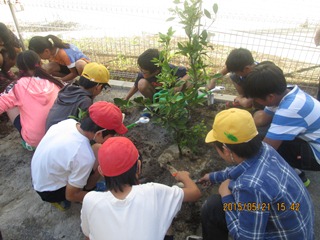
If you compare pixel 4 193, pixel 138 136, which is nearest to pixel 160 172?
pixel 138 136

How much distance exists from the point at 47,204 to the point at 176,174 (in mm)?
1274

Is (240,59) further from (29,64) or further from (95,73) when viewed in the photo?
(29,64)

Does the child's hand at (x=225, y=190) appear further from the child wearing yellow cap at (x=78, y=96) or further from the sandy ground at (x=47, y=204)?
the child wearing yellow cap at (x=78, y=96)

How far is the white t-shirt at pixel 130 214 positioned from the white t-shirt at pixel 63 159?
0.49 meters

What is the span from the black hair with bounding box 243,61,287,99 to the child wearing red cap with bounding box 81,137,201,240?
3.52ft

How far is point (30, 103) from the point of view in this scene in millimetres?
2643

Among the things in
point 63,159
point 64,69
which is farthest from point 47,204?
point 64,69

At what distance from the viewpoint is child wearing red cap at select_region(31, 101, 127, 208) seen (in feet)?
6.18

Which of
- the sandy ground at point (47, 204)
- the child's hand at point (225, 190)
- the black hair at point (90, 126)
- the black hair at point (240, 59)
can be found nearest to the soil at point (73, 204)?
the sandy ground at point (47, 204)

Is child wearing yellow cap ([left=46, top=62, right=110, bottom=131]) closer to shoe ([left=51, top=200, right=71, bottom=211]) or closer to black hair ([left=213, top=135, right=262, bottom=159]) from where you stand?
shoe ([left=51, top=200, right=71, bottom=211])

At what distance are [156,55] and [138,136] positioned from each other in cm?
94

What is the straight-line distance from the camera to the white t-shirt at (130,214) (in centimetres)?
133

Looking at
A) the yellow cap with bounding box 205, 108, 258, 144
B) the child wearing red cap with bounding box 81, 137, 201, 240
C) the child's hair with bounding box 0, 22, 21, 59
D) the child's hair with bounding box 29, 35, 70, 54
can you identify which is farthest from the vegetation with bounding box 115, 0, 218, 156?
the child's hair with bounding box 0, 22, 21, 59

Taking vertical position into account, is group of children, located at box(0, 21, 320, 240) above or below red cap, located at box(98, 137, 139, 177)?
below
